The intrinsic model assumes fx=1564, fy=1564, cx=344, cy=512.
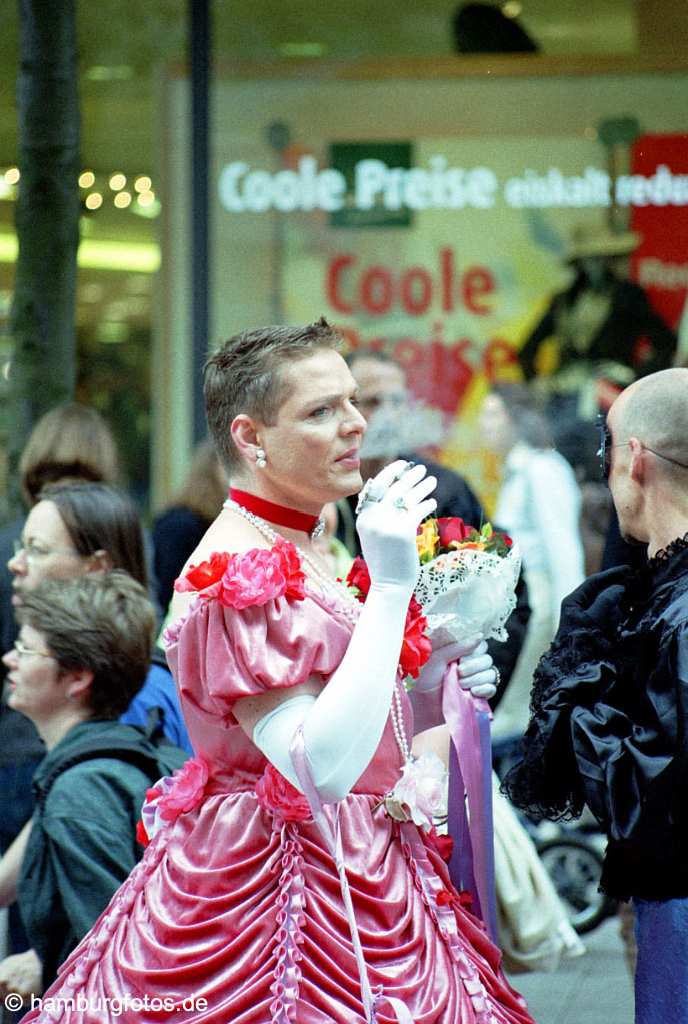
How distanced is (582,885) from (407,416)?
7.25 feet

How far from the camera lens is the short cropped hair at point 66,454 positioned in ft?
16.8

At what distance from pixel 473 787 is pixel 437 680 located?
230mm

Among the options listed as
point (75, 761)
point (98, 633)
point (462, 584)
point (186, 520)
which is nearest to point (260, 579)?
point (462, 584)

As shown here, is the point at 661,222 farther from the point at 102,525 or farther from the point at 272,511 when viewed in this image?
the point at 272,511

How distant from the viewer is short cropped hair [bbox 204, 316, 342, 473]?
2758 millimetres

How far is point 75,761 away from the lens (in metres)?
3.39

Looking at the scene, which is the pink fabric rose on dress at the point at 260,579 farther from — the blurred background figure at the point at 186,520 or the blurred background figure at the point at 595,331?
the blurred background figure at the point at 595,331

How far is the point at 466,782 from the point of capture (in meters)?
3.19

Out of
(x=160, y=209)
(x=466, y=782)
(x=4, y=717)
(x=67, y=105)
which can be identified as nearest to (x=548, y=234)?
(x=160, y=209)

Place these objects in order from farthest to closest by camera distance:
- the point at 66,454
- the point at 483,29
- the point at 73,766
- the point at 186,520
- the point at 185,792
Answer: the point at 483,29 < the point at 186,520 < the point at 66,454 < the point at 73,766 < the point at 185,792

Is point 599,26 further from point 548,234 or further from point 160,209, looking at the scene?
point 160,209

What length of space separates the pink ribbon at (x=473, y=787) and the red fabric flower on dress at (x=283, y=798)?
2.02ft

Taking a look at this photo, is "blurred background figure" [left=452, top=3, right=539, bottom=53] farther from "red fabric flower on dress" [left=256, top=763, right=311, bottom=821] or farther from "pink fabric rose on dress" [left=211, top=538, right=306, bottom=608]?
"red fabric flower on dress" [left=256, top=763, right=311, bottom=821]

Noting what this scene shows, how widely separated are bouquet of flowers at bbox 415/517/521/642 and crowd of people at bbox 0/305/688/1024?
0.06m
